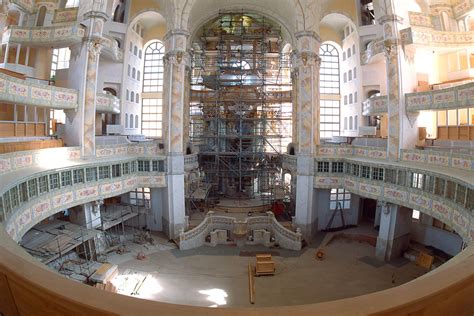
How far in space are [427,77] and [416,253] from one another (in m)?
11.0

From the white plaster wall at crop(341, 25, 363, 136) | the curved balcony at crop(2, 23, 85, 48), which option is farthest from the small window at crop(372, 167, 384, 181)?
the curved balcony at crop(2, 23, 85, 48)

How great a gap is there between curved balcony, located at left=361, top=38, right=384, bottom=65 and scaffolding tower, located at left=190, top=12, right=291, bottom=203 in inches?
282

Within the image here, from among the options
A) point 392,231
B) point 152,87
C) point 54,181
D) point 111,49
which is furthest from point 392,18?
point 152,87

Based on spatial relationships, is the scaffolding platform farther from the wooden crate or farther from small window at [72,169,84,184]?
the wooden crate

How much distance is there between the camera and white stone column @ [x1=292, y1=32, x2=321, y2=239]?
834 inches

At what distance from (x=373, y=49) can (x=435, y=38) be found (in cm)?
366

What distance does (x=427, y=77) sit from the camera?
776 inches

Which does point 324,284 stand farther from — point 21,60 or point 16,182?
point 21,60

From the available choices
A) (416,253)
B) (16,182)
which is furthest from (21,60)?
(416,253)

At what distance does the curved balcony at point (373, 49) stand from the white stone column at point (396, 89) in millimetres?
1019

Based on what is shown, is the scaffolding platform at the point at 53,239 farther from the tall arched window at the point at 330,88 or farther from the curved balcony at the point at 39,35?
the tall arched window at the point at 330,88

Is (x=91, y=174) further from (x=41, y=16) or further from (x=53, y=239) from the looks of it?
(x=41, y=16)

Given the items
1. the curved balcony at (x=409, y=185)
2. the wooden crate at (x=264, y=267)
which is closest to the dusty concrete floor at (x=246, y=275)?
the wooden crate at (x=264, y=267)

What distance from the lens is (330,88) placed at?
2938 cm
